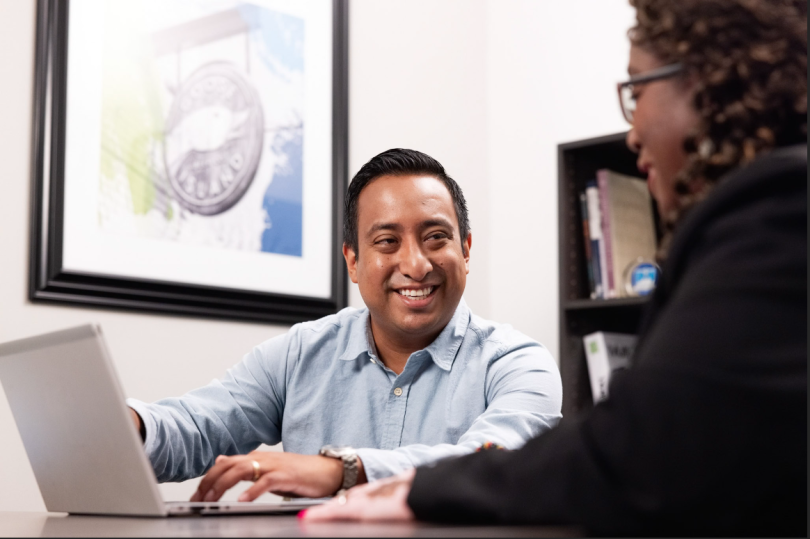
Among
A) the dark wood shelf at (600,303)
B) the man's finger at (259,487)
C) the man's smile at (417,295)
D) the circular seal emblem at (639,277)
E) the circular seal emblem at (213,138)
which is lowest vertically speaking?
the man's finger at (259,487)

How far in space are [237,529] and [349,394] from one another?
0.99m

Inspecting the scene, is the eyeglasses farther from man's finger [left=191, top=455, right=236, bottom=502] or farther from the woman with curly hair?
man's finger [left=191, top=455, right=236, bottom=502]

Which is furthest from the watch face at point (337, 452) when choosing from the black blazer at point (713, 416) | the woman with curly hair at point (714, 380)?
the black blazer at point (713, 416)

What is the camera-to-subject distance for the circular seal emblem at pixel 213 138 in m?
2.21

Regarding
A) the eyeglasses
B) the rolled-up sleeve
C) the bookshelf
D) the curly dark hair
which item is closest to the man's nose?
the rolled-up sleeve

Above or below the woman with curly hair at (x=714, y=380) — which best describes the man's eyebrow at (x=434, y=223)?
above

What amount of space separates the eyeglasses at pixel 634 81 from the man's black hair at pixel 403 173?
905 millimetres

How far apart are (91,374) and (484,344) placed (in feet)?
3.18

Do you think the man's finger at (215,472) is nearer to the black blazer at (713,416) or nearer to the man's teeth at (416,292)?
the black blazer at (713,416)

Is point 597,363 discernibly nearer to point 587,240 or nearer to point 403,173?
point 587,240

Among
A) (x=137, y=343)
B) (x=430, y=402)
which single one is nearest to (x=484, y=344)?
(x=430, y=402)

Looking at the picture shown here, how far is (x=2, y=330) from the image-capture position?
1891 mm

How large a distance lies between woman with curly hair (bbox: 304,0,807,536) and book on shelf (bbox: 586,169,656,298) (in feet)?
4.59

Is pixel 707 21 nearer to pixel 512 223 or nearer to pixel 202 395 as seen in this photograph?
pixel 202 395
